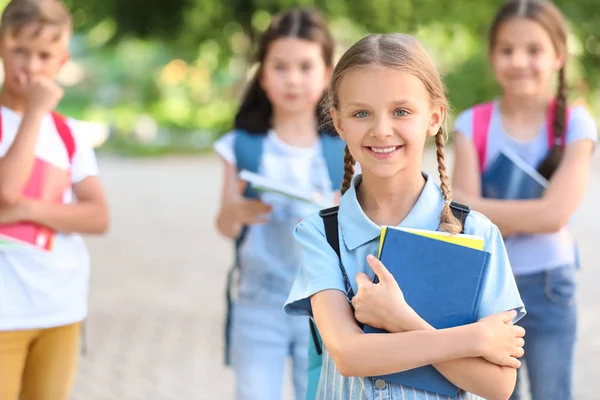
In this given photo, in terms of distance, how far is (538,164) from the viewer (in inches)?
123

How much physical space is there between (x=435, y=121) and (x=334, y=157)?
3.89 feet

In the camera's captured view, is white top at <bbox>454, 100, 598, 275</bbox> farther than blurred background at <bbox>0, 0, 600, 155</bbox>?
No

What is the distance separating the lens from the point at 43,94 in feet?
9.46

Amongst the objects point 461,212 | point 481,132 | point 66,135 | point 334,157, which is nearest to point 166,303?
point 334,157

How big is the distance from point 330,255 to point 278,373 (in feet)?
3.91

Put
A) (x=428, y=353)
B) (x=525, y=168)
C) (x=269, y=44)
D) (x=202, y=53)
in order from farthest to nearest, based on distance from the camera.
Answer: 1. (x=202, y=53)
2. (x=269, y=44)
3. (x=525, y=168)
4. (x=428, y=353)

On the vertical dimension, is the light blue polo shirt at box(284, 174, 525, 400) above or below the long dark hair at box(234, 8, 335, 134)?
below

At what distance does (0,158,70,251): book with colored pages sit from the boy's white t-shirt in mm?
23

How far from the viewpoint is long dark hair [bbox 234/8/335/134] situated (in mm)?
3408

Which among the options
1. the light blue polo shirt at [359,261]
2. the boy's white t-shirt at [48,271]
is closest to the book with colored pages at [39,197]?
the boy's white t-shirt at [48,271]

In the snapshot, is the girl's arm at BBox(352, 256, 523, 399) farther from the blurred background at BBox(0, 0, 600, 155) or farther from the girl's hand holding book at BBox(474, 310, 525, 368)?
the blurred background at BBox(0, 0, 600, 155)

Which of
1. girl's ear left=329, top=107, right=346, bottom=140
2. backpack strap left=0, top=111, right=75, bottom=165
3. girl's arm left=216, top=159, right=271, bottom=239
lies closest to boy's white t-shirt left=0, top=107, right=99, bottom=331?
backpack strap left=0, top=111, right=75, bottom=165

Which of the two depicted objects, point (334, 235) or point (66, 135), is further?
point (66, 135)

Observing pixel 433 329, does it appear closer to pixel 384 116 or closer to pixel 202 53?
pixel 384 116
